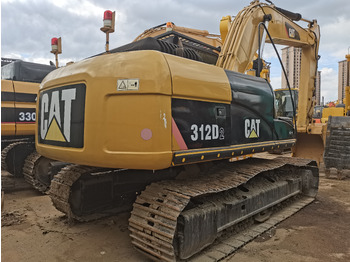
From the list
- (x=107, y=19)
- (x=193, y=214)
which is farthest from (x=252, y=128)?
(x=107, y=19)

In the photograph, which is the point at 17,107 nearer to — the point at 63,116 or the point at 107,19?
the point at 107,19

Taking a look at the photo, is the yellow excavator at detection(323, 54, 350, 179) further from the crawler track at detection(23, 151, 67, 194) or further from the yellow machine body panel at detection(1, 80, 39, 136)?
the yellow machine body panel at detection(1, 80, 39, 136)

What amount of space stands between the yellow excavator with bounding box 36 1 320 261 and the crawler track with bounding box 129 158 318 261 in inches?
0.5

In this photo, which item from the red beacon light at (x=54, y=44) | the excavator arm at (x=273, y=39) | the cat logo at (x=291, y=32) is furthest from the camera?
the red beacon light at (x=54, y=44)

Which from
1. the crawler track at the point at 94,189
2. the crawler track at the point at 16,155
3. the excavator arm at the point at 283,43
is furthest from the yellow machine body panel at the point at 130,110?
the crawler track at the point at 16,155

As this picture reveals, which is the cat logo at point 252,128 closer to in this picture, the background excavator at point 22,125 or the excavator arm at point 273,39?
the excavator arm at point 273,39

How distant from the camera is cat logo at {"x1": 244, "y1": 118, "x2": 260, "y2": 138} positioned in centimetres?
382

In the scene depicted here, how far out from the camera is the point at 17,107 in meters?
6.27

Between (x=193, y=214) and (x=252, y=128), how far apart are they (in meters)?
1.45

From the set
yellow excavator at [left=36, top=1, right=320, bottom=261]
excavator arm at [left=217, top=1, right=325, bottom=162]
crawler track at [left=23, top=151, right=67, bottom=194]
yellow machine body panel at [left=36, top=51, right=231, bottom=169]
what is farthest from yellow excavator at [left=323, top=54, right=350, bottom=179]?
crawler track at [left=23, top=151, right=67, bottom=194]

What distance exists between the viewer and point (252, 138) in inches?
155

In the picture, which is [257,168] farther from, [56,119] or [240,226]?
[56,119]

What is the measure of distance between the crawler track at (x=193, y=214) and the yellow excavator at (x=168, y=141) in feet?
0.04

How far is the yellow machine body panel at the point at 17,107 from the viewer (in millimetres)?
6168
